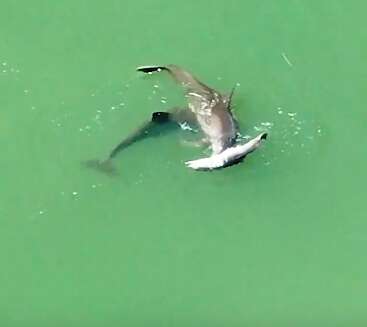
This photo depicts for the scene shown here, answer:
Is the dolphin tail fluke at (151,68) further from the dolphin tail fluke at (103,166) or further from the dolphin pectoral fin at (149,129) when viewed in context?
the dolphin tail fluke at (103,166)

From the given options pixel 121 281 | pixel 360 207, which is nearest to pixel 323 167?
pixel 360 207

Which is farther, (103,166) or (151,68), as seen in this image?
(151,68)

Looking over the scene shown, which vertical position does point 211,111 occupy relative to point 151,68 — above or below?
below

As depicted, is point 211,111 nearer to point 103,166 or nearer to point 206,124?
point 206,124

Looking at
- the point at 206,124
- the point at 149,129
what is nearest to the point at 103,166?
the point at 149,129

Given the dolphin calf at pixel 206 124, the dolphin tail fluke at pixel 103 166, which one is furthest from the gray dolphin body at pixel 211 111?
the dolphin tail fluke at pixel 103 166

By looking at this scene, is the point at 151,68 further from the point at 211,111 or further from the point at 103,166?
the point at 103,166

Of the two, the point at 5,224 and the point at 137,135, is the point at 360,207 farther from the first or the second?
the point at 5,224

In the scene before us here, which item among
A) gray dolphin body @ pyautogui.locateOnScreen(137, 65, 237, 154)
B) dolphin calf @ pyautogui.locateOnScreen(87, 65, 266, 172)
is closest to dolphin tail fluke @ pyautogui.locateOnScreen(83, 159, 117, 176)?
dolphin calf @ pyautogui.locateOnScreen(87, 65, 266, 172)
